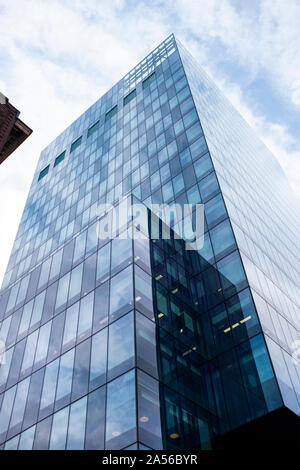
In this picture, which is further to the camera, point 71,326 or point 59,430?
point 71,326

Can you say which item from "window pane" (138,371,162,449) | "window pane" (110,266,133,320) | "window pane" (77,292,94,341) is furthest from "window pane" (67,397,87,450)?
"window pane" (110,266,133,320)

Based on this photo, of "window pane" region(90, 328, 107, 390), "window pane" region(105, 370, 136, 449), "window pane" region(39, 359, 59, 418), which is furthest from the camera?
"window pane" region(39, 359, 59, 418)

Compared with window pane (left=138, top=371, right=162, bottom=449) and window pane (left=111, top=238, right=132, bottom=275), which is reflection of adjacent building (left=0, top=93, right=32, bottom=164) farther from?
window pane (left=138, top=371, right=162, bottom=449)

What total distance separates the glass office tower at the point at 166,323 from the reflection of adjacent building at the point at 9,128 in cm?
1290

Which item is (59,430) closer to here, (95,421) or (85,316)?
(95,421)

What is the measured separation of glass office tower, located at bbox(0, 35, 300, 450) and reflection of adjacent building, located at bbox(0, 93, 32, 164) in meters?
12.9

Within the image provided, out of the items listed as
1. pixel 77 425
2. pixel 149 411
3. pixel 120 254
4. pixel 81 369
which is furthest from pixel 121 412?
pixel 120 254

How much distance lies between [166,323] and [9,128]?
32.9 m

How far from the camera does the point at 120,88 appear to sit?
6272cm

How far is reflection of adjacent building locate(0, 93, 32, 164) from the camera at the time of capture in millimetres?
44156

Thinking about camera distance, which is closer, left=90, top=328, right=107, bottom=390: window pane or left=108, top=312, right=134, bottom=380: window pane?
left=108, top=312, right=134, bottom=380: window pane

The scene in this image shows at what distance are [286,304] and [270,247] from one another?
22.4 feet

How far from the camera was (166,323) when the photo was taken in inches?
870
